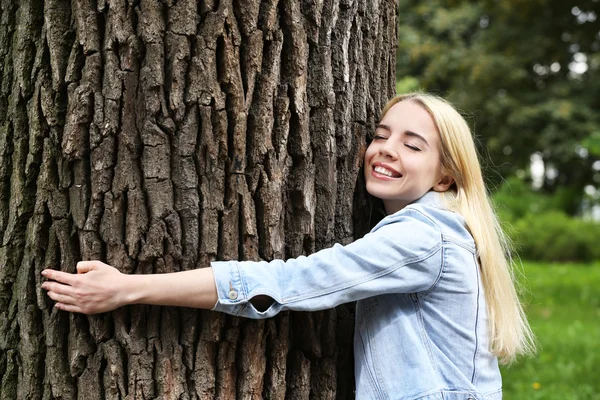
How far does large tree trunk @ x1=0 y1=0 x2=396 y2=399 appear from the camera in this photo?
2.23 metres

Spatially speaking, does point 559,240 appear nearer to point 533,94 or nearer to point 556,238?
point 556,238

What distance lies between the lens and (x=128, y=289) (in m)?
2.18

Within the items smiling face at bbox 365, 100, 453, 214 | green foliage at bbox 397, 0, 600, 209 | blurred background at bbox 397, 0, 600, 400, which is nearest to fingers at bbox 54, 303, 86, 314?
smiling face at bbox 365, 100, 453, 214

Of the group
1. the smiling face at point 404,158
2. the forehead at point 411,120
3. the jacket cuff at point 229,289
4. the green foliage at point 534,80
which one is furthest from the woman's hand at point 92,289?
the green foliage at point 534,80

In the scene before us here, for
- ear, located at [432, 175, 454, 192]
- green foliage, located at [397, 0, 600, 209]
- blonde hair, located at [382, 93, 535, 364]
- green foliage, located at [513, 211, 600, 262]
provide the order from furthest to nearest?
1. green foliage, located at [397, 0, 600, 209]
2. green foliage, located at [513, 211, 600, 262]
3. ear, located at [432, 175, 454, 192]
4. blonde hair, located at [382, 93, 535, 364]

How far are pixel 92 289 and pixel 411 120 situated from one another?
1.22 meters

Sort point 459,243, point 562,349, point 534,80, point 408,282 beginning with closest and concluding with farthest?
point 408,282
point 459,243
point 562,349
point 534,80

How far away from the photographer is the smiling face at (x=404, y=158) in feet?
8.41

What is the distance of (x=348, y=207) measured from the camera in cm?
261

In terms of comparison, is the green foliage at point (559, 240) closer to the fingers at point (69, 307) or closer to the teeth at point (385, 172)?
the teeth at point (385, 172)

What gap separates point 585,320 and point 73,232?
24.5ft

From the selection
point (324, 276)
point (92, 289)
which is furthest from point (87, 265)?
point (324, 276)

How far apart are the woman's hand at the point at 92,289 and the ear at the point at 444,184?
1.15 metres

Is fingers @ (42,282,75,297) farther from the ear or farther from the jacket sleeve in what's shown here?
the ear
